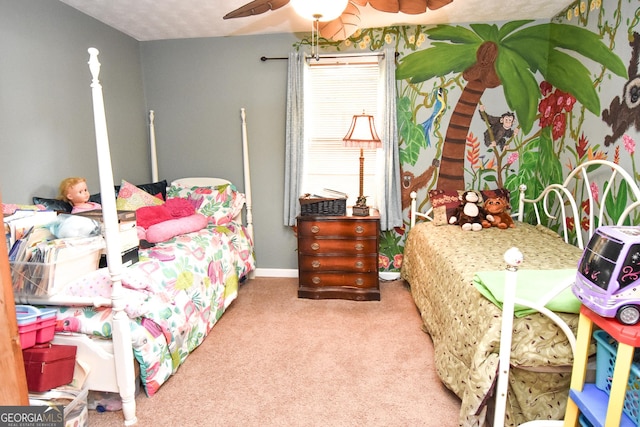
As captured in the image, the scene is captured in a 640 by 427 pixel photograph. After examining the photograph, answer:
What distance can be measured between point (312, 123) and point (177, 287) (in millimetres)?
1891

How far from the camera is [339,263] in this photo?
10.2 ft

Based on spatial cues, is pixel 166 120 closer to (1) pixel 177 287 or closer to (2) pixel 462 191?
(1) pixel 177 287

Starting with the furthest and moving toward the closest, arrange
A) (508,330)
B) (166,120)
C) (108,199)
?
1. (166,120)
2. (108,199)
3. (508,330)

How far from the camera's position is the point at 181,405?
1.88 m

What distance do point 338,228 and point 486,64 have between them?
1.84 meters

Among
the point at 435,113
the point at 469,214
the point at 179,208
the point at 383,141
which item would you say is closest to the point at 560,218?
the point at 469,214

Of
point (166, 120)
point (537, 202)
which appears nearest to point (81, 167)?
point (166, 120)

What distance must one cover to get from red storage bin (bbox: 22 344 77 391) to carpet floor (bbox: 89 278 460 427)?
0.29 meters

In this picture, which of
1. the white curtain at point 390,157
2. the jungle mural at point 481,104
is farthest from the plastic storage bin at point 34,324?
the jungle mural at point 481,104

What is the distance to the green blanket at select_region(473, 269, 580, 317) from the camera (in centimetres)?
145

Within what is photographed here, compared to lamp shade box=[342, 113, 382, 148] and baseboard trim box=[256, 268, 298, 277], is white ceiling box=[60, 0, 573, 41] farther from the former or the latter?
baseboard trim box=[256, 268, 298, 277]

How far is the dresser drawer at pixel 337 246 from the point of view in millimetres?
3037

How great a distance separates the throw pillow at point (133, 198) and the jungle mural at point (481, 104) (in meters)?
1.96

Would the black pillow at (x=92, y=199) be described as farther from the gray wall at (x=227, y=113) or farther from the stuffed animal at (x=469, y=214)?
the stuffed animal at (x=469, y=214)
